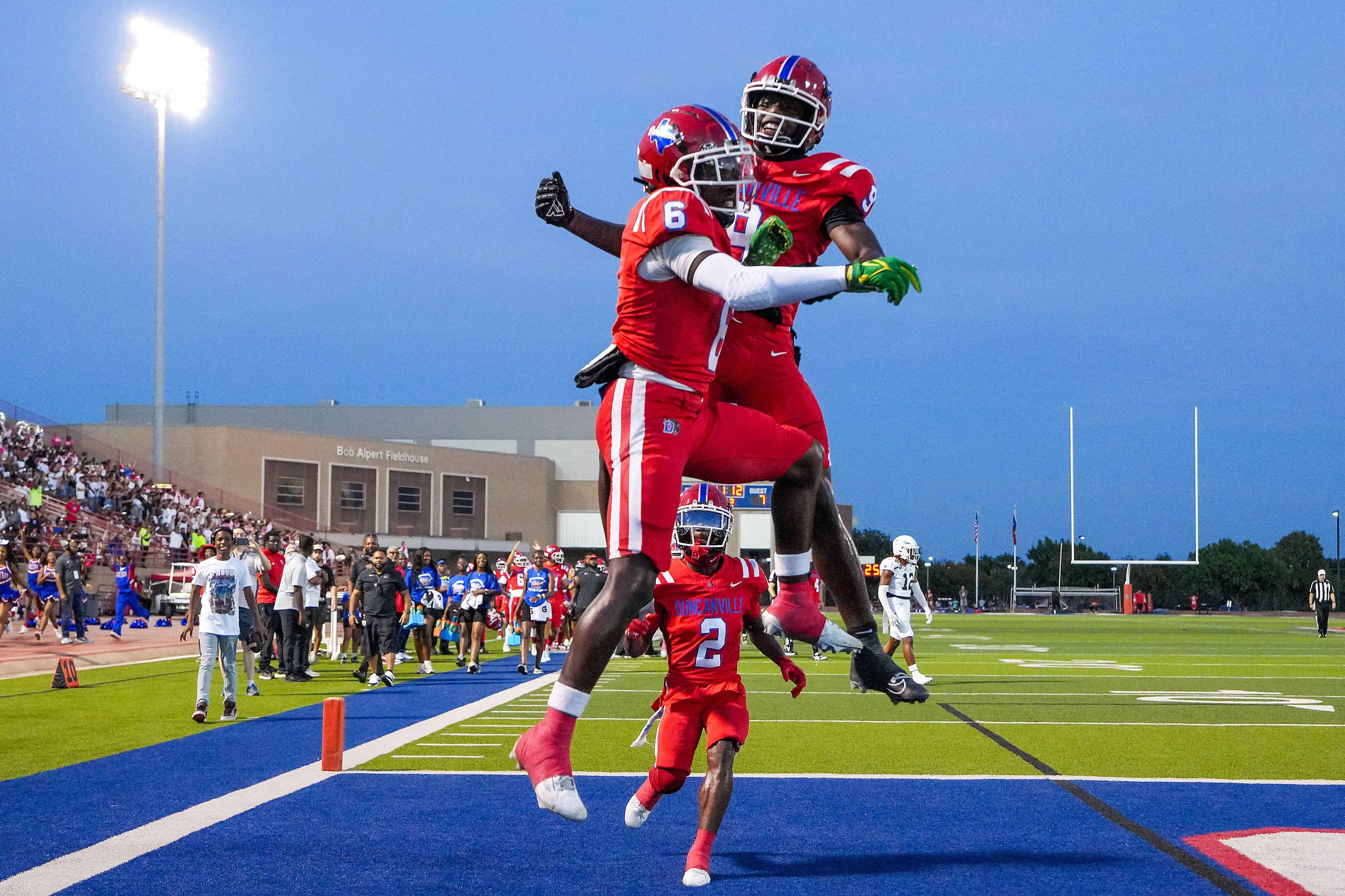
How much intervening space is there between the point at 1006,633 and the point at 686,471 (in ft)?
120

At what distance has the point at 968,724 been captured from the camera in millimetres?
12477

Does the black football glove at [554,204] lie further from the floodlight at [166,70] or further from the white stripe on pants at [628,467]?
the floodlight at [166,70]

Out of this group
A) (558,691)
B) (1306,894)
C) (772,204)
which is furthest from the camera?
(1306,894)

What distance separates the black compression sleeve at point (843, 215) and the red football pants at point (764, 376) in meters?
0.43

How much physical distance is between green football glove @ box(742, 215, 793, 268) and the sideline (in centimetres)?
178

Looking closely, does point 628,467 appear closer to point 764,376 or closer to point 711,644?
point 764,376

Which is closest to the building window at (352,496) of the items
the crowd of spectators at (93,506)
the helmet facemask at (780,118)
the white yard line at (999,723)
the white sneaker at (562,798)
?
the crowd of spectators at (93,506)

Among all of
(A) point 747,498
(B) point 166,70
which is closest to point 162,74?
(B) point 166,70

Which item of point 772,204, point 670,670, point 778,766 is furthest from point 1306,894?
point 778,766

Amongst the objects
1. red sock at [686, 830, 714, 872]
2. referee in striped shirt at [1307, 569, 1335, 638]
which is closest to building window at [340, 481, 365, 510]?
referee in striped shirt at [1307, 569, 1335, 638]

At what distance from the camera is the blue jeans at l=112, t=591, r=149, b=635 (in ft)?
87.3

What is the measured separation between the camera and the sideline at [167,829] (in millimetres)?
5898

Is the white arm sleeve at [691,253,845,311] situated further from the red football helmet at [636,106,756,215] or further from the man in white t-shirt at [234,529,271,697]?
the man in white t-shirt at [234,529,271,697]

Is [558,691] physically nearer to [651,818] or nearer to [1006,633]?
[651,818]
